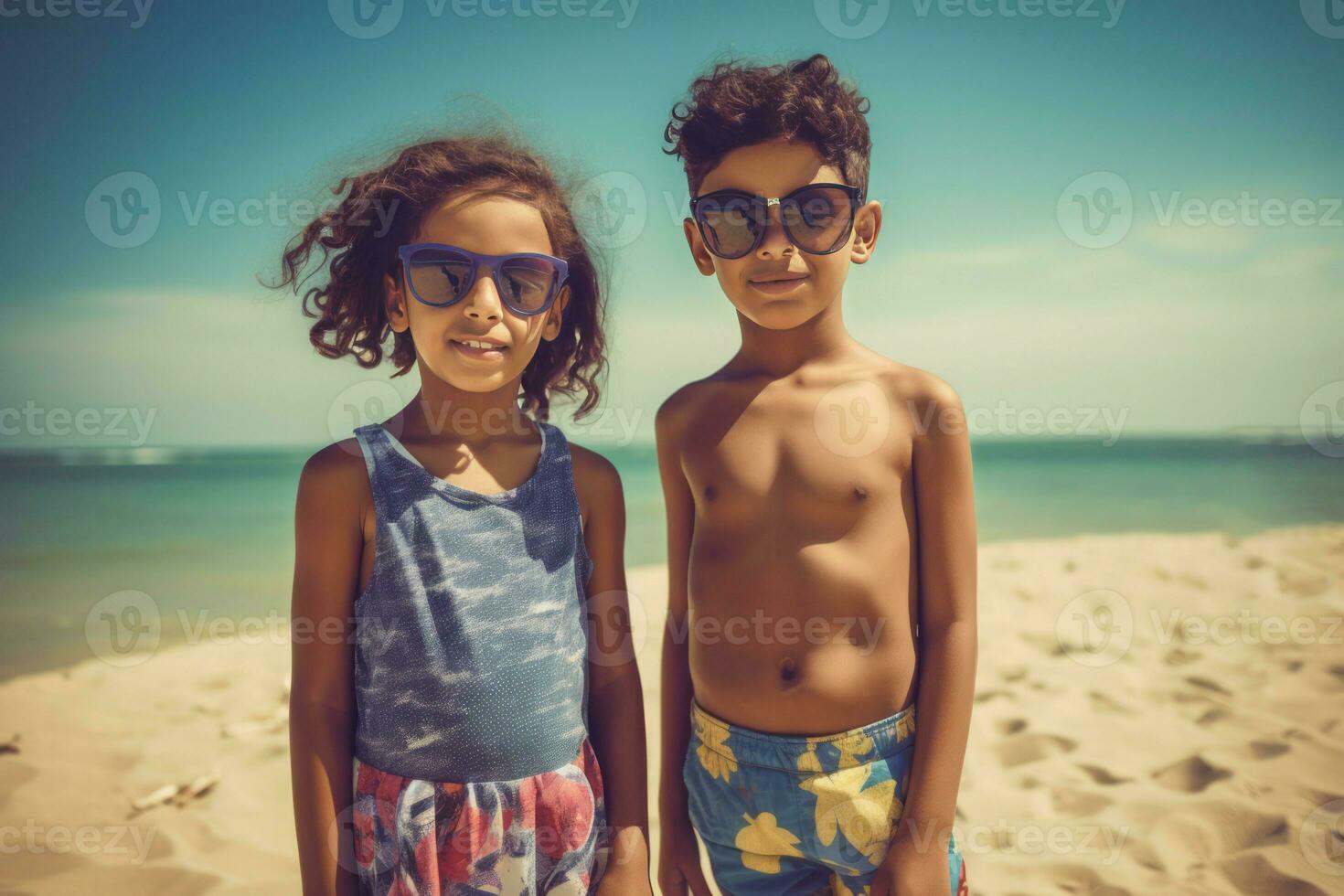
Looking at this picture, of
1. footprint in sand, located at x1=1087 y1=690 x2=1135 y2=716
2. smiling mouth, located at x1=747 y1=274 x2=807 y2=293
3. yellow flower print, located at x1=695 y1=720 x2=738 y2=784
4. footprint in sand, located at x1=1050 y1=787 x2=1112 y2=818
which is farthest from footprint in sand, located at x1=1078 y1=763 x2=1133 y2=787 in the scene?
smiling mouth, located at x1=747 y1=274 x2=807 y2=293

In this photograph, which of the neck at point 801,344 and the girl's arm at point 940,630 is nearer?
the girl's arm at point 940,630

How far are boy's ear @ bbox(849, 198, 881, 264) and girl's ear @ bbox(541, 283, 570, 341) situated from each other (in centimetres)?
68

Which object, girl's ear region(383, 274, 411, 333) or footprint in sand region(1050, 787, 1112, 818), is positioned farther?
footprint in sand region(1050, 787, 1112, 818)

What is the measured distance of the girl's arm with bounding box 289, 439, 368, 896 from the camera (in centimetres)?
151

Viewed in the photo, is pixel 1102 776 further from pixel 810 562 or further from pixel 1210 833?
pixel 810 562

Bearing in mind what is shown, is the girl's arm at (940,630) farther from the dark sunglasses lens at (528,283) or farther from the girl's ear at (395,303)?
the girl's ear at (395,303)

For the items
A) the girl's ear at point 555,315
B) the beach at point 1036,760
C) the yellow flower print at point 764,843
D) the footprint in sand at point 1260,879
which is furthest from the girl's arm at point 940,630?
the footprint in sand at point 1260,879

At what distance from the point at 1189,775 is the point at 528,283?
11.7 feet

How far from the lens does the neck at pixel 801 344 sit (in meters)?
1.93

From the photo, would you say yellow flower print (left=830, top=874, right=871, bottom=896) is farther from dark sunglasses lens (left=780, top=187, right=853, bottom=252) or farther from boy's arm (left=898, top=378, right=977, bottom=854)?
dark sunglasses lens (left=780, top=187, right=853, bottom=252)

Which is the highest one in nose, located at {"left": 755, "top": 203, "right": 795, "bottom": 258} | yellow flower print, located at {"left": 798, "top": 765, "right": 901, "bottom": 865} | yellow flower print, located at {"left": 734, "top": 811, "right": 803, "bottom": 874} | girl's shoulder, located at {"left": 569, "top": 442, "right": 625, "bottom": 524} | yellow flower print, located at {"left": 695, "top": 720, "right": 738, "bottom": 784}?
nose, located at {"left": 755, "top": 203, "right": 795, "bottom": 258}

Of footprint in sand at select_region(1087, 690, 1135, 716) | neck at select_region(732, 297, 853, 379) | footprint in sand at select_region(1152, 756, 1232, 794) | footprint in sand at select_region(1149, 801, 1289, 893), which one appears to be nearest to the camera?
neck at select_region(732, 297, 853, 379)

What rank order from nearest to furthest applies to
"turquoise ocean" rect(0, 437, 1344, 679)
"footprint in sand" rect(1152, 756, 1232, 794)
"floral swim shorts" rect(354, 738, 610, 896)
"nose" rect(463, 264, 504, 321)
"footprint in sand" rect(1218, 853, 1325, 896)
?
"floral swim shorts" rect(354, 738, 610, 896)
"nose" rect(463, 264, 504, 321)
"footprint in sand" rect(1218, 853, 1325, 896)
"footprint in sand" rect(1152, 756, 1232, 794)
"turquoise ocean" rect(0, 437, 1344, 679)

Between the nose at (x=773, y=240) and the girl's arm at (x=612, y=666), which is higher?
the nose at (x=773, y=240)
